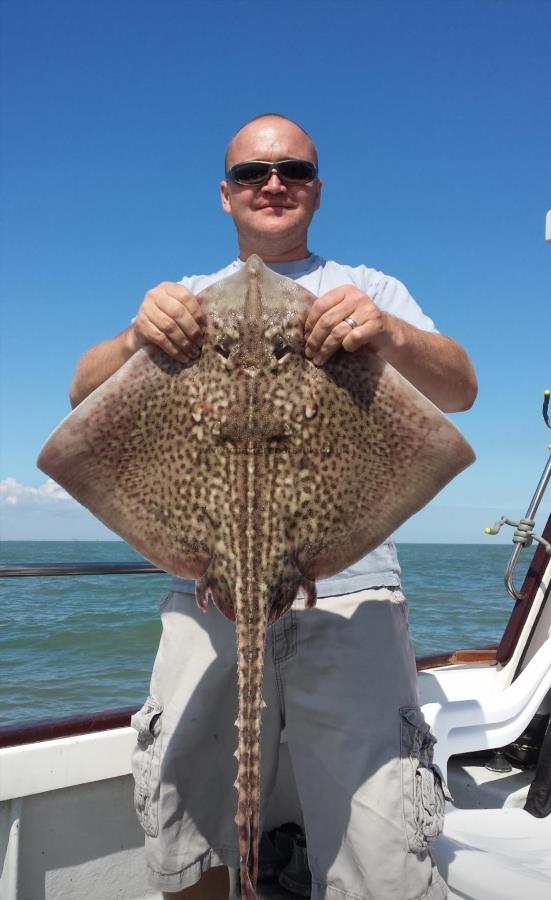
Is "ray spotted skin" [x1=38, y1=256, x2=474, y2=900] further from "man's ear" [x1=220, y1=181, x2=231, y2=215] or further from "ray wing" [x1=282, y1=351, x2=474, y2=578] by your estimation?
"man's ear" [x1=220, y1=181, x2=231, y2=215]

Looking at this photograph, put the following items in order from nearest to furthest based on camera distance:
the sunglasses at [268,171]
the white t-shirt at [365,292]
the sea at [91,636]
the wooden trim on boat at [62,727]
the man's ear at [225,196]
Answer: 1. the white t-shirt at [365,292]
2. the sunglasses at [268,171]
3. the man's ear at [225,196]
4. the wooden trim on boat at [62,727]
5. the sea at [91,636]

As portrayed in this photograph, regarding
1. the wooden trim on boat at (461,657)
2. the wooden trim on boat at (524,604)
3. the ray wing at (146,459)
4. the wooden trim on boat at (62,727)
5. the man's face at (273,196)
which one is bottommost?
the wooden trim on boat at (461,657)

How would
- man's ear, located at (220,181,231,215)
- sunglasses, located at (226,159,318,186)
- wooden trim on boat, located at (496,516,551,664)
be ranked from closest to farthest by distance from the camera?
sunglasses, located at (226,159,318,186), man's ear, located at (220,181,231,215), wooden trim on boat, located at (496,516,551,664)

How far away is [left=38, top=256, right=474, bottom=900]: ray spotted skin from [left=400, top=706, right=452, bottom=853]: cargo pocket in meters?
0.76

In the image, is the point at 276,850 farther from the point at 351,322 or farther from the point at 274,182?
the point at 274,182

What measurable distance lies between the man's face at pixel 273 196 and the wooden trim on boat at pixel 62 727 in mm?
2329

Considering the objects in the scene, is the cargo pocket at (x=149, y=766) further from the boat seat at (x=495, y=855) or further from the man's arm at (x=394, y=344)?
the man's arm at (x=394, y=344)

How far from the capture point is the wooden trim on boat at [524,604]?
4809 millimetres

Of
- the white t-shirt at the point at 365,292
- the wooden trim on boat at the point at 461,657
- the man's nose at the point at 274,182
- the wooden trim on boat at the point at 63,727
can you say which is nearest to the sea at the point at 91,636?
the wooden trim on boat at the point at 63,727

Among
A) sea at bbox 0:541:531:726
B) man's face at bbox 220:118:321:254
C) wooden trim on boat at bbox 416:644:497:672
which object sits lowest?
sea at bbox 0:541:531:726

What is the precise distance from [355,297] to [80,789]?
270cm

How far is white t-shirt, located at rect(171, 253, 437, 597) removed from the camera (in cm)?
252

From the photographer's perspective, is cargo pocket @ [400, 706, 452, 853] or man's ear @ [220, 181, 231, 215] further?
man's ear @ [220, 181, 231, 215]

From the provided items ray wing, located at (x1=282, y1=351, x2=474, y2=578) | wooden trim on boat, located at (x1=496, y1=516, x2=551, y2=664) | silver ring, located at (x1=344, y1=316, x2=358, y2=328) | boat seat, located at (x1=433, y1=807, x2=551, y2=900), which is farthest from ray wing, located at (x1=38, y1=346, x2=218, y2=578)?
wooden trim on boat, located at (x1=496, y1=516, x2=551, y2=664)
